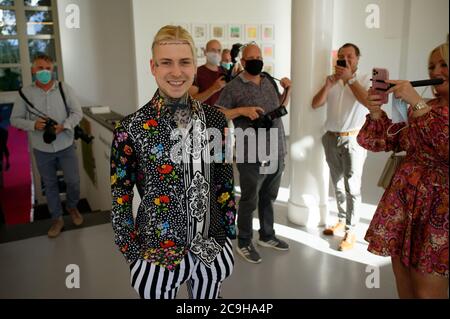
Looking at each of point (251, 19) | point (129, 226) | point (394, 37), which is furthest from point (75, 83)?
point (129, 226)

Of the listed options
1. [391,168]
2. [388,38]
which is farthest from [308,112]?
[388,38]

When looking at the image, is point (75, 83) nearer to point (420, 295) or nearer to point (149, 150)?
point (149, 150)

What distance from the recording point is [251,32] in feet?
23.6

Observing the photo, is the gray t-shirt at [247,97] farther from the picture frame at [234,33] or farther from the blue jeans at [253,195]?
the picture frame at [234,33]

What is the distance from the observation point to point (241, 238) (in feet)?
10.7

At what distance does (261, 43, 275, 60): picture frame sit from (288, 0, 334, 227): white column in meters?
3.87

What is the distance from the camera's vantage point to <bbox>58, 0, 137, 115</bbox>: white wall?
664cm

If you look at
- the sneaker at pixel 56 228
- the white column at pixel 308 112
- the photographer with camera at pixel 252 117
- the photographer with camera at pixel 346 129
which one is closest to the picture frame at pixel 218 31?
the white column at pixel 308 112

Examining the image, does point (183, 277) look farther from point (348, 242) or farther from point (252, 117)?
point (348, 242)

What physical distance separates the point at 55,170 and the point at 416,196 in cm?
296

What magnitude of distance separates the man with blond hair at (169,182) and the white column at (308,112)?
224 centimetres

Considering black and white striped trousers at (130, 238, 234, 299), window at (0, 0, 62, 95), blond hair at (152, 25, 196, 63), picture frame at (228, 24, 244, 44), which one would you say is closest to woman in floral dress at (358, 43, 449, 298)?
black and white striped trousers at (130, 238, 234, 299)

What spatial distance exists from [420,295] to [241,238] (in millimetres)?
1877

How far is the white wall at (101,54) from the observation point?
6.64 m
